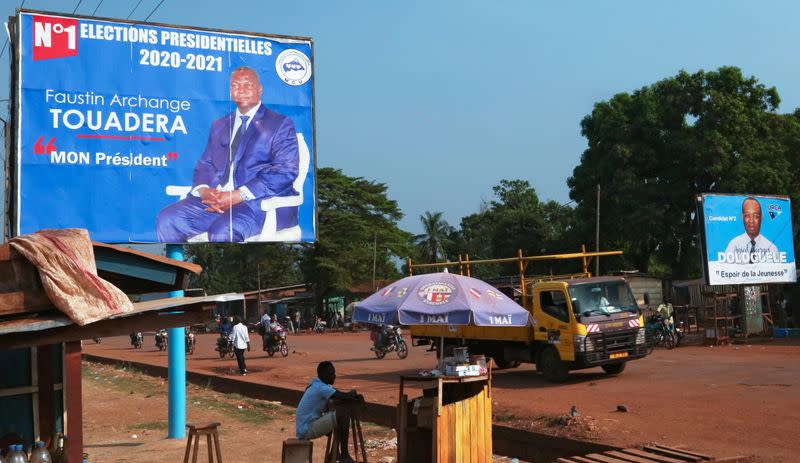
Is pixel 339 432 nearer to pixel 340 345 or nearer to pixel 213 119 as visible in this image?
pixel 213 119

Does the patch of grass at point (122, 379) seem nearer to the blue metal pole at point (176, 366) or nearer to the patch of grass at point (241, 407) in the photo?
the patch of grass at point (241, 407)

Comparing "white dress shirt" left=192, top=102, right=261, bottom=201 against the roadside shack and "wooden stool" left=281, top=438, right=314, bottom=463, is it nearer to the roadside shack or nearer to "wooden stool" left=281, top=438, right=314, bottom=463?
the roadside shack

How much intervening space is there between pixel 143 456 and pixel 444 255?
220ft

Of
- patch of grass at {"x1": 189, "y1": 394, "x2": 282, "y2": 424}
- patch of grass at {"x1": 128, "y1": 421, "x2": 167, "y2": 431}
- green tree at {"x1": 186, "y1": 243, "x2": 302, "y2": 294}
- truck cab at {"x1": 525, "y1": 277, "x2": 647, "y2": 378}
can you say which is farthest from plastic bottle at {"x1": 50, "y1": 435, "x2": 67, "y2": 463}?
green tree at {"x1": 186, "y1": 243, "x2": 302, "y2": 294}

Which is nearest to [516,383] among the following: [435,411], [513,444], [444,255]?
[513,444]

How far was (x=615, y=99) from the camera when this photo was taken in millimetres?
45875

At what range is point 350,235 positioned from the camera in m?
58.8

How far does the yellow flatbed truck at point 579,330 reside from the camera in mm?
17172

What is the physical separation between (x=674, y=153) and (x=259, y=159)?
35590 mm

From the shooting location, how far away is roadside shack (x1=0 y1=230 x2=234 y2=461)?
5.17 meters

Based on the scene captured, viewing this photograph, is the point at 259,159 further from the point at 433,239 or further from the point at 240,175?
the point at 433,239

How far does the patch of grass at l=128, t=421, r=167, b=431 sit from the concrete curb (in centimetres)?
312

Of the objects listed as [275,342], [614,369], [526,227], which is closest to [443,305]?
[614,369]

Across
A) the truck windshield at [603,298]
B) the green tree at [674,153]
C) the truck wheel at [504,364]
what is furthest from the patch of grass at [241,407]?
the green tree at [674,153]
